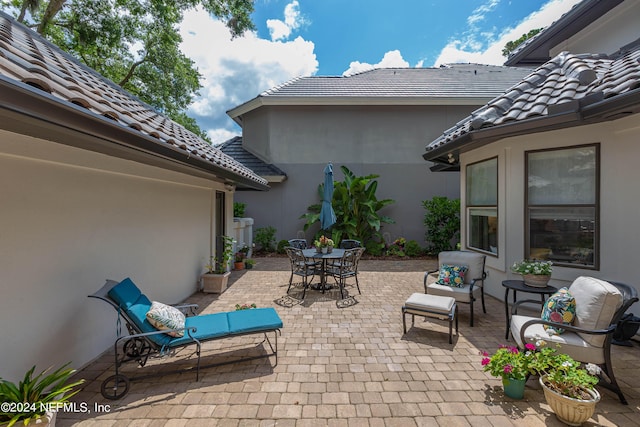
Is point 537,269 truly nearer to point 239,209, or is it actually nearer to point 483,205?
point 483,205

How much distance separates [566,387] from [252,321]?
11.3ft

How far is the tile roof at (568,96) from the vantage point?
3.73 metres

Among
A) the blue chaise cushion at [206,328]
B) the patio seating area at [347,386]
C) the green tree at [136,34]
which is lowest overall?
the patio seating area at [347,386]

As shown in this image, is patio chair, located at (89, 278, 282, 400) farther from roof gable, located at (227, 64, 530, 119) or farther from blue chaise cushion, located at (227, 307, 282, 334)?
roof gable, located at (227, 64, 530, 119)

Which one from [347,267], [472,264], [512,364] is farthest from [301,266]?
[512,364]

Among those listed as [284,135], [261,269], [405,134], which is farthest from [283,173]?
[405,134]

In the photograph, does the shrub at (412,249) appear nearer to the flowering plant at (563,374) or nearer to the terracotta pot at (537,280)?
the terracotta pot at (537,280)

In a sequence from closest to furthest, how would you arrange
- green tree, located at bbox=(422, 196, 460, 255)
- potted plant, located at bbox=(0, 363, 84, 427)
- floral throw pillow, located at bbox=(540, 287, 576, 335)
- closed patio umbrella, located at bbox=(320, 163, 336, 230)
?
potted plant, located at bbox=(0, 363, 84, 427) → floral throw pillow, located at bbox=(540, 287, 576, 335) → closed patio umbrella, located at bbox=(320, 163, 336, 230) → green tree, located at bbox=(422, 196, 460, 255)

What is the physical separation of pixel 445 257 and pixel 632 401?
3.04 metres

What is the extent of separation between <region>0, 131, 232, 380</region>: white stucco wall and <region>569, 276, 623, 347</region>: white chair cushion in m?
5.97

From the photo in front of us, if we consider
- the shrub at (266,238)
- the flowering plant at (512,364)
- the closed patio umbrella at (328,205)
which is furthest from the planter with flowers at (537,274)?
the shrub at (266,238)

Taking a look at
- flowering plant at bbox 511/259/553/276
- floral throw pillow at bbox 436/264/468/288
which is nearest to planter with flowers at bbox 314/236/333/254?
floral throw pillow at bbox 436/264/468/288

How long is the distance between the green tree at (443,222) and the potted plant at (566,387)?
27.1ft

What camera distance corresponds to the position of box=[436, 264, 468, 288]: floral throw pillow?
A: 523cm
